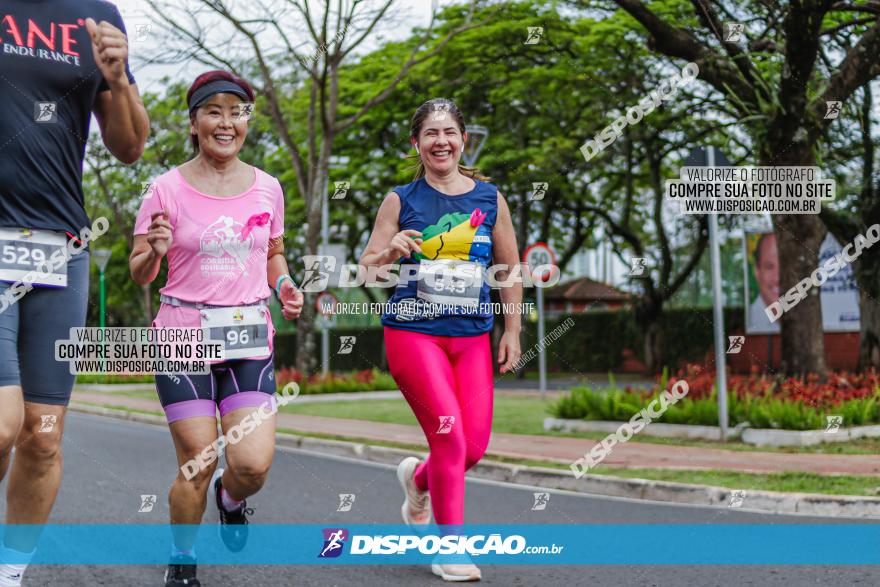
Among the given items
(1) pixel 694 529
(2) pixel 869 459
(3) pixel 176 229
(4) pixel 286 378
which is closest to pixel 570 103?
(4) pixel 286 378

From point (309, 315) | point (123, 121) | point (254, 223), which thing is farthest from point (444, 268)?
point (309, 315)

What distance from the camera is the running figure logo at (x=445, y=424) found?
4539 millimetres

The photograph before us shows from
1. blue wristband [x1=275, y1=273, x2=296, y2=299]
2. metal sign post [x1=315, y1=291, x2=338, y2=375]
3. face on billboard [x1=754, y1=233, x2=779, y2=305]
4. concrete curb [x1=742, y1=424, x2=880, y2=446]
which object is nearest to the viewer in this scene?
blue wristband [x1=275, y1=273, x2=296, y2=299]

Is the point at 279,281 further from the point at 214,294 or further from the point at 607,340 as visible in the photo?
the point at 607,340

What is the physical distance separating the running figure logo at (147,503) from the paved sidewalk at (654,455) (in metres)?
A: 3.40

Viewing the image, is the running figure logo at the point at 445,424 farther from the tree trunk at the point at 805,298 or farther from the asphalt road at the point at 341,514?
the tree trunk at the point at 805,298

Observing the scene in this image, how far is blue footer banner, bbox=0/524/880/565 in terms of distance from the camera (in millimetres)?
5105

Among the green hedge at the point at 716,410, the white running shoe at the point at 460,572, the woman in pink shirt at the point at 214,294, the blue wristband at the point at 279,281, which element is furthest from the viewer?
the green hedge at the point at 716,410

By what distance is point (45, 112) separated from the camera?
356 centimetres

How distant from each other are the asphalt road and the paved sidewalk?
110cm

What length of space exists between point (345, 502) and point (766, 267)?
65.6 ft

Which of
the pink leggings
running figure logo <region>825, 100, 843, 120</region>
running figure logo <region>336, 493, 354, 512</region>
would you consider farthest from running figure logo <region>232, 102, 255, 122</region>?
running figure logo <region>825, 100, 843, 120</region>

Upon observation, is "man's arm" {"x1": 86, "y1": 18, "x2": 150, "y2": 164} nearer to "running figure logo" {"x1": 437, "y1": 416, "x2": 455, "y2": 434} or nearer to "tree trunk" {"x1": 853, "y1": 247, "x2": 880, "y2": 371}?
"running figure logo" {"x1": 437, "y1": 416, "x2": 455, "y2": 434}

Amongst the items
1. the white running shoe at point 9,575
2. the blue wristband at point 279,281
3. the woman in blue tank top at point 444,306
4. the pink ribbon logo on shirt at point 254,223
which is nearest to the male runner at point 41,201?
the white running shoe at point 9,575
